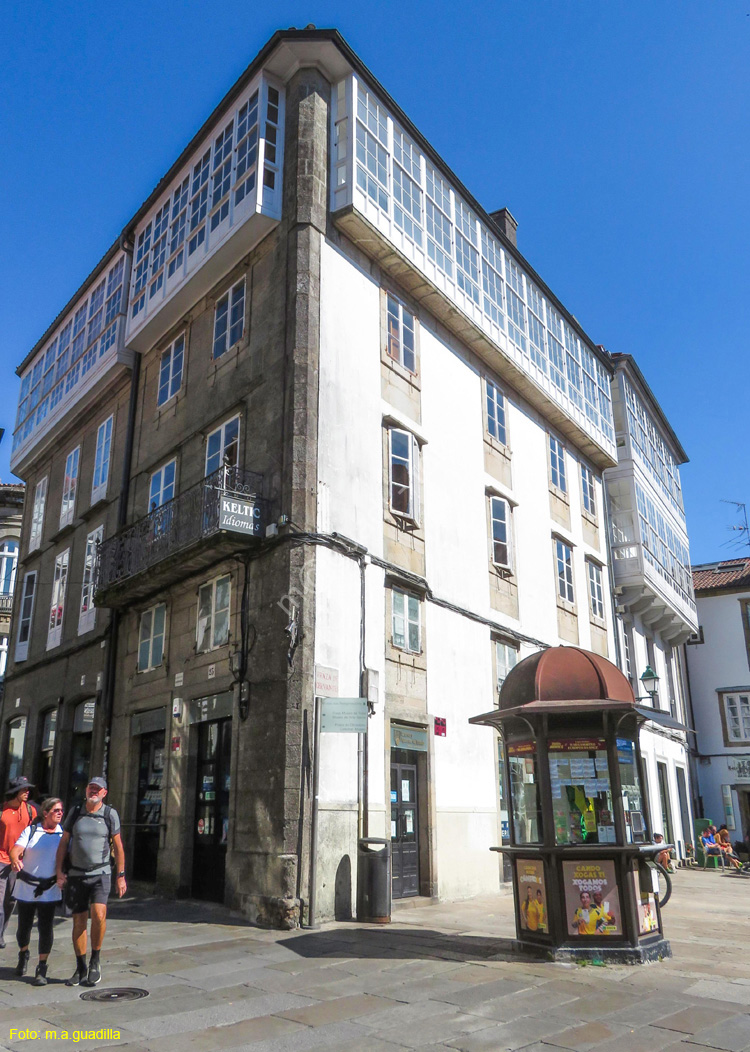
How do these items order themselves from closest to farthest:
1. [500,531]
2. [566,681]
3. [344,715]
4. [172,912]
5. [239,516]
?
[566,681] → [344,715] → [172,912] → [239,516] → [500,531]

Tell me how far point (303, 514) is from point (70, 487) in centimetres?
1187

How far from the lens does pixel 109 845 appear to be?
799 centimetres

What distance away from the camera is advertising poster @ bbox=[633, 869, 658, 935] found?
345 inches

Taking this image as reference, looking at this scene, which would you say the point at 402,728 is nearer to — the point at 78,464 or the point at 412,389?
the point at 412,389

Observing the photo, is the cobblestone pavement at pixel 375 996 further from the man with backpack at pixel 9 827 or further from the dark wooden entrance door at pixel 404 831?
the dark wooden entrance door at pixel 404 831

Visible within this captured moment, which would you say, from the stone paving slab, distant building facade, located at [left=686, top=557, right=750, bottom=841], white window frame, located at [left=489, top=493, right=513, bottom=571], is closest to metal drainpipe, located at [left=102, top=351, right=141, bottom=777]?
white window frame, located at [left=489, top=493, right=513, bottom=571]

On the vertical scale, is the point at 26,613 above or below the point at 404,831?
above

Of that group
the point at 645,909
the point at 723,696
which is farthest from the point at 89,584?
the point at 723,696

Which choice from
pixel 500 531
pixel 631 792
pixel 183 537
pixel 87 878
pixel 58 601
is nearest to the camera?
pixel 87 878

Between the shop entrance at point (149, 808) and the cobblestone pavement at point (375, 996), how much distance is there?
441 centimetres

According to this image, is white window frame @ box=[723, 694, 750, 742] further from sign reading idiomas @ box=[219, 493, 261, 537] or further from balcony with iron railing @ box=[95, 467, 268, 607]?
sign reading idiomas @ box=[219, 493, 261, 537]

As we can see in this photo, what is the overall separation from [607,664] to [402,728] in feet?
18.2

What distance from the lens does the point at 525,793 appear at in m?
9.52

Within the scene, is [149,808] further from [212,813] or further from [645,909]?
[645,909]
